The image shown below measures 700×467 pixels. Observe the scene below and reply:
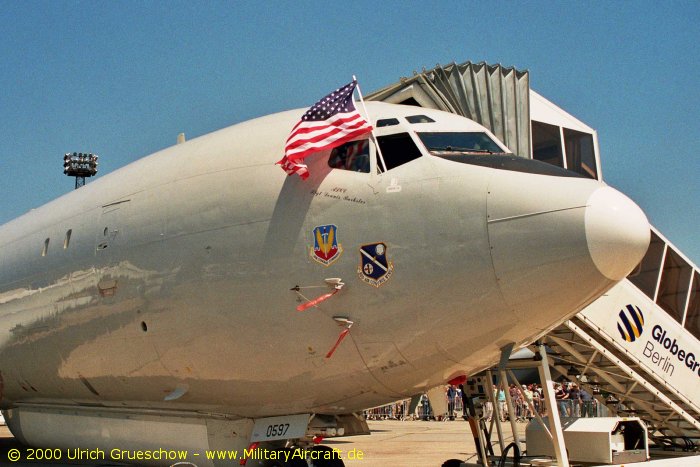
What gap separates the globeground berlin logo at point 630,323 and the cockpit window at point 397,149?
21.1 feet

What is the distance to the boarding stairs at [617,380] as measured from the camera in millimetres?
13109

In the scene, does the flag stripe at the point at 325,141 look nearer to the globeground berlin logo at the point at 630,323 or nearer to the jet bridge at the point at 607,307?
the jet bridge at the point at 607,307

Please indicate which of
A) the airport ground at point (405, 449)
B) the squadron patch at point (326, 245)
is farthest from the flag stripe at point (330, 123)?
the airport ground at point (405, 449)

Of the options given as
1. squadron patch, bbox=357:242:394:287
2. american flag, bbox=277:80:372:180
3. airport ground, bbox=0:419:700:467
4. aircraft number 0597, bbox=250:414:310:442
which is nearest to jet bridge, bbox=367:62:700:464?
airport ground, bbox=0:419:700:467

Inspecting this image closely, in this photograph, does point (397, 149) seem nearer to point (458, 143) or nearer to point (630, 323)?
point (458, 143)

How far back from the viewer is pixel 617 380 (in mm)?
14469

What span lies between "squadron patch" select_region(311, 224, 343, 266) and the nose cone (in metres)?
2.66

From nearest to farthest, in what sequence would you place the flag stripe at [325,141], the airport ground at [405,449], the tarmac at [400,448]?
the flag stripe at [325,141], the airport ground at [405,449], the tarmac at [400,448]

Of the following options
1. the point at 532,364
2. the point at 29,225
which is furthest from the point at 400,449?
the point at 29,225

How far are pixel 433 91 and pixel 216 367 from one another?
5918 millimetres

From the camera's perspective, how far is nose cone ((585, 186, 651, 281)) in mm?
7742

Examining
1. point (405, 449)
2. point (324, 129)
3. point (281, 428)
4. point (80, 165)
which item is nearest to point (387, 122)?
point (324, 129)

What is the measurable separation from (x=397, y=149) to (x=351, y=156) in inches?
21.1

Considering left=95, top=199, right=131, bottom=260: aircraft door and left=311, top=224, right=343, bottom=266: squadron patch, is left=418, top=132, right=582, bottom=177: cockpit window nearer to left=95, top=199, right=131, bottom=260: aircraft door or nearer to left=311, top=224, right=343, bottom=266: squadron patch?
left=311, top=224, right=343, bottom=266: squadron patch
